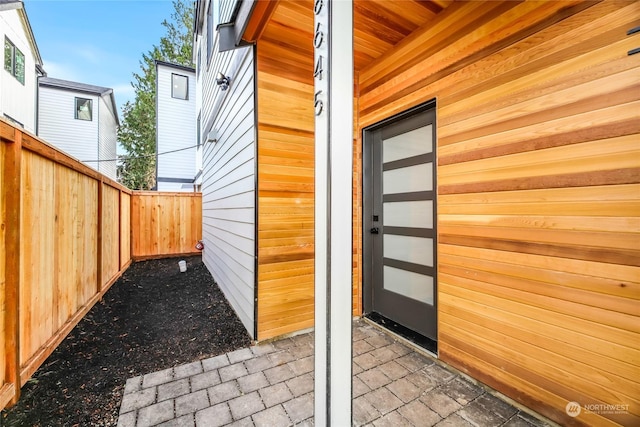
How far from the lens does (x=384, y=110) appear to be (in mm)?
2773

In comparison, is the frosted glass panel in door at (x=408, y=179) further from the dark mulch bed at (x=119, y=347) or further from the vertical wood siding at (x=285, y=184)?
the dark mulch bed at (x=119, y=347)

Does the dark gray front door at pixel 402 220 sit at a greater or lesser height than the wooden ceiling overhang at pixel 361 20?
lesser

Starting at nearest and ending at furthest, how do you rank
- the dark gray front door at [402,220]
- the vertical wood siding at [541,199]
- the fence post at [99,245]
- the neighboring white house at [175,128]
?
the vertical wood siding at [541,199] < the dark gray front door at [402,220] < the fence post at [99,245] < the neighboring white house at [175,128]

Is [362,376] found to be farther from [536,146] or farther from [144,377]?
[536,146]

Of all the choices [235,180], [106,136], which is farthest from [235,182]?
[106,136]

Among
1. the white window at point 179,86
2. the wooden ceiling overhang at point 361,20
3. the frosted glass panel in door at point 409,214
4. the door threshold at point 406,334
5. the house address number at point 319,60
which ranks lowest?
the door threshold at point 406,334

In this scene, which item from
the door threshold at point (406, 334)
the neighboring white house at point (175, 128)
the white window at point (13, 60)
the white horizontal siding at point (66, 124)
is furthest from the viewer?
the neighboring white house at point (175, 128)

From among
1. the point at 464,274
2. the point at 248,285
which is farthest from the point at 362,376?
the point at 248,285

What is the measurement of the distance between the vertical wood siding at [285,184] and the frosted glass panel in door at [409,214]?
823 millimetres

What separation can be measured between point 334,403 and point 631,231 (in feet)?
5.28

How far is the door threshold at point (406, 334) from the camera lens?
233 centimetres

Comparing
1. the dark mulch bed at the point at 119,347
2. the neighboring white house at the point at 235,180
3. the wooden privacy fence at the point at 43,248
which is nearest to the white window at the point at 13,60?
the wooden privacy fence at the point at 43,248

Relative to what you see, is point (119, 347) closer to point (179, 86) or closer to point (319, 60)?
point (319, 60)

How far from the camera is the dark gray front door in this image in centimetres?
245
